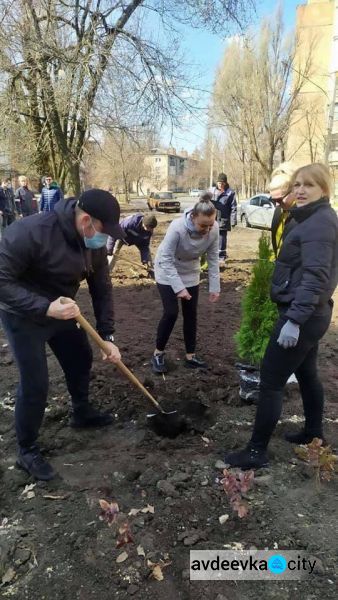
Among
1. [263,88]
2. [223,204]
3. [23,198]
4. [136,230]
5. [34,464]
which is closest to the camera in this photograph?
[34,464]

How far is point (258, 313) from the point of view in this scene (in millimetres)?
3801

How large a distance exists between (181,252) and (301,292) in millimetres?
1762

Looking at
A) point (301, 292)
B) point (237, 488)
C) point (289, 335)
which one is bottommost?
point (237, 488)

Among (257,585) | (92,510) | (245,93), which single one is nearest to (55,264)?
(92,510)

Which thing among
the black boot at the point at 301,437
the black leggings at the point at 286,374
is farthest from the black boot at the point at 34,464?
the black boot at the point at 301,437

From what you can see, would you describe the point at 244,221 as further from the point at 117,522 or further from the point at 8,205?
the point at 117,522

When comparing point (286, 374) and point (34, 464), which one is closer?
point (286, 374)

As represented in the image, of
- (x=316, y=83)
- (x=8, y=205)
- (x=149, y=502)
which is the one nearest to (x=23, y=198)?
(x=8, y=205)

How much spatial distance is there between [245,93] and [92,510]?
31713 millimetres

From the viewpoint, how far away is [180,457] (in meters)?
2.99

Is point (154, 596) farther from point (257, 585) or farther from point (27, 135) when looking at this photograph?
point (27, 135)

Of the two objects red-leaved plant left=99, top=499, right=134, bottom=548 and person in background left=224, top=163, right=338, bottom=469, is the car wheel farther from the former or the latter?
red-leaved plant left=99, top=499, right=134, bottom=548

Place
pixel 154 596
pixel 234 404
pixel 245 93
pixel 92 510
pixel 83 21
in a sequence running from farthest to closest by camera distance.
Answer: pixel 245 93
pixel 83 21
pixel 234 404
pixel 92 510
pixel 154 596

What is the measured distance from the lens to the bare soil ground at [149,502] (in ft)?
6.70
